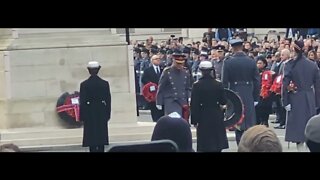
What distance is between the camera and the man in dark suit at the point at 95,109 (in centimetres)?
987

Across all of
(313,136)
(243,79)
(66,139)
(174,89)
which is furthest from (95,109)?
(313,136)

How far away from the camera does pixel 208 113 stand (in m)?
9.14

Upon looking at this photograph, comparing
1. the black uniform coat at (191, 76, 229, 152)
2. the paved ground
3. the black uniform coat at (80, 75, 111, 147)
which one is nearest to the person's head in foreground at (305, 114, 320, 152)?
the paved ground

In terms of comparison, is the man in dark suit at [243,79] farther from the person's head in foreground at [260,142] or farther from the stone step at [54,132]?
the person's head in foreground at [260,142]

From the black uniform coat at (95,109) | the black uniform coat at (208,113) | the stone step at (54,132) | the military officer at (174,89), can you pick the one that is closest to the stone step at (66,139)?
the stone step at (54,132)

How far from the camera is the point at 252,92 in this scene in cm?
1038

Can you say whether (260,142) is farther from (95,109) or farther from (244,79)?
(244,79)

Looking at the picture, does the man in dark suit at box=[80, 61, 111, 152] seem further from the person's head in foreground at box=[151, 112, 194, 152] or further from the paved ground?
the person's head in foreground at box=[151, 112, 194, 152]

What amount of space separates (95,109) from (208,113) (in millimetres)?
1555

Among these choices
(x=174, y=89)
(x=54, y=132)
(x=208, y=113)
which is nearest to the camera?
(x=208, y=113)
